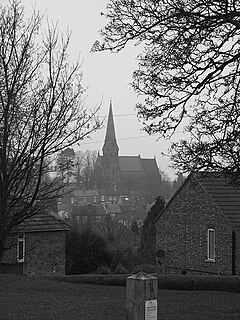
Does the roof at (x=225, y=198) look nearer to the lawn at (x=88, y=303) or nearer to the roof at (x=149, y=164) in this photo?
the lawn at (x=88, y=303)

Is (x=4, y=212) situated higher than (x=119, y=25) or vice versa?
(x=119, y=25)

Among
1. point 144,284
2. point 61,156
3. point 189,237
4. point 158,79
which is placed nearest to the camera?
point 144,284

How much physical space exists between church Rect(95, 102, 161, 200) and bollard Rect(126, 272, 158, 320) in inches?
3081

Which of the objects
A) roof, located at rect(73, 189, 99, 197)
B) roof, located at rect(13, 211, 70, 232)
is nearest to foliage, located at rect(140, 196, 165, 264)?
roof, located at rect(13, 211, 70, 232)

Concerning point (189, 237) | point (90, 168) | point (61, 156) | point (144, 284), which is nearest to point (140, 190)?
point (90, 168)

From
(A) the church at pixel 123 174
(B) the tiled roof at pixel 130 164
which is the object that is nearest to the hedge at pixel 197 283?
(A) the church at pixel 123 174

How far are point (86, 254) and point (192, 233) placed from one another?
6.04m

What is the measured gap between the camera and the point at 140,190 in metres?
89.7

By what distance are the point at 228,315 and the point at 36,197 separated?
504cm

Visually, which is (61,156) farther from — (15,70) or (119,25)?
(119,25)

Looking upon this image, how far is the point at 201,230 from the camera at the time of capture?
27.8 meters

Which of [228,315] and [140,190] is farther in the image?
[140,190]

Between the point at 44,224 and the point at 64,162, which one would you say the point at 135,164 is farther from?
the point at 64,162

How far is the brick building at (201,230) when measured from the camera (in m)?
25.9
